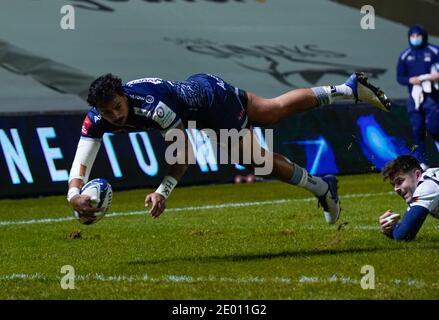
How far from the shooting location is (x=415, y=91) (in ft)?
59.4

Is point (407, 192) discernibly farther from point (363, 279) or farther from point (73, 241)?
point (73, 241)

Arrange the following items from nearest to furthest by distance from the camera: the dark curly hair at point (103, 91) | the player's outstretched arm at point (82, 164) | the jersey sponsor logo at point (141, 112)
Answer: the dark curly hair at point (103, 91) → the jersey sponsor logo at point (141, 112) → the player's outstretched arm at point (82, 164)

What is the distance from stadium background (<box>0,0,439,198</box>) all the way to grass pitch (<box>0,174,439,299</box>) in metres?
1.37

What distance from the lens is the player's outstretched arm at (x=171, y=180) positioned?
8.62 meters

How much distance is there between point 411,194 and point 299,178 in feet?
4.05

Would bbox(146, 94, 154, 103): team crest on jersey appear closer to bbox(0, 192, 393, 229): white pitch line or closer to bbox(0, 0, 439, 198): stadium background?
bbox(0, 192, 393, 229): white pitch line

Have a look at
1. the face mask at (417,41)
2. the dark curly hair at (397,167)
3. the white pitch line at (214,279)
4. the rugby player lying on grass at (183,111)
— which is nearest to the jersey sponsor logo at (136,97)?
the rugby player lying on grass at (183,111)

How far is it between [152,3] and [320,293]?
762 inches

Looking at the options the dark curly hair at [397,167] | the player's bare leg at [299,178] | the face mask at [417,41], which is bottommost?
the dark curly hair at [397,167]

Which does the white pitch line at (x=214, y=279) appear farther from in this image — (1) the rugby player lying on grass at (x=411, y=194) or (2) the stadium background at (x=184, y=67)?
(2) the stadium background at (x=184, y=67)

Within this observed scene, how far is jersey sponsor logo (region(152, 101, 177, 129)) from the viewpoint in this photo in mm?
8719

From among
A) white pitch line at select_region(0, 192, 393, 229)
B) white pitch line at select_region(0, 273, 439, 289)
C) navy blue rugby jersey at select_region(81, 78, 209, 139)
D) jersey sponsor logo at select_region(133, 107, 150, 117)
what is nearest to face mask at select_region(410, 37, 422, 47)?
white pitch line at select_region(0, 192, 393, 229)

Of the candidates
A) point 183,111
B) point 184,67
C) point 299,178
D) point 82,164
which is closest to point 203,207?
point 299,178

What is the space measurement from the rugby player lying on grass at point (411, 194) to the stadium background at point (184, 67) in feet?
25.6
